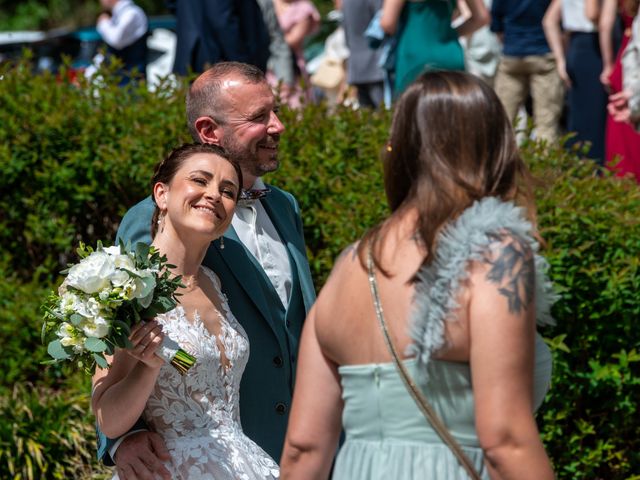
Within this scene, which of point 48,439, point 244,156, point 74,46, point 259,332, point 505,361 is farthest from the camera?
point 74,46

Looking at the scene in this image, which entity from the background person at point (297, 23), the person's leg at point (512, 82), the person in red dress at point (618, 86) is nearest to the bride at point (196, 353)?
the person in red dress at point (618, 86)

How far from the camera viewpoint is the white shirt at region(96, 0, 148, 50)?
32.6 ft

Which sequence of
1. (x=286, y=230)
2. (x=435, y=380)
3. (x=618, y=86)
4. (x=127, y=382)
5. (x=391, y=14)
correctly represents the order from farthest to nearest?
(x=391, y=14) < (x=618, y=86) < (x=286, y=230) < (x=127, y=382) < (x=435, y=380)

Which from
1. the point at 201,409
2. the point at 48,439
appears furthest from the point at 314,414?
the point at 48,439

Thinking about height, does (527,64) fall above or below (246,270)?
below

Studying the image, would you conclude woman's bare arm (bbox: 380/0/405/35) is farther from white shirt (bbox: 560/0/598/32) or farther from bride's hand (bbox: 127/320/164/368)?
bride's hand (bbox: 127/320/164/368)

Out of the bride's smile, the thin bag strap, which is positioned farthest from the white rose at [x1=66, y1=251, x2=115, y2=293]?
the thin bag strap

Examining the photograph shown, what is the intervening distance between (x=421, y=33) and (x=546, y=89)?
181cm

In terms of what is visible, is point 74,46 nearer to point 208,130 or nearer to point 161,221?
point 208,130

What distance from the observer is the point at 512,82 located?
9.88 meters

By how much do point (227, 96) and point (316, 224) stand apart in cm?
183

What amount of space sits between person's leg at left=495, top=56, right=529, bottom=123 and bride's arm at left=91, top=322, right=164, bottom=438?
266 inches

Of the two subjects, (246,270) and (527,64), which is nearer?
(246,270)

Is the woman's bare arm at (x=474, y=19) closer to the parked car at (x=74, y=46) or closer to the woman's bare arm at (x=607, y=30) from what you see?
the woman's bare arm at (x=607, y=30)
